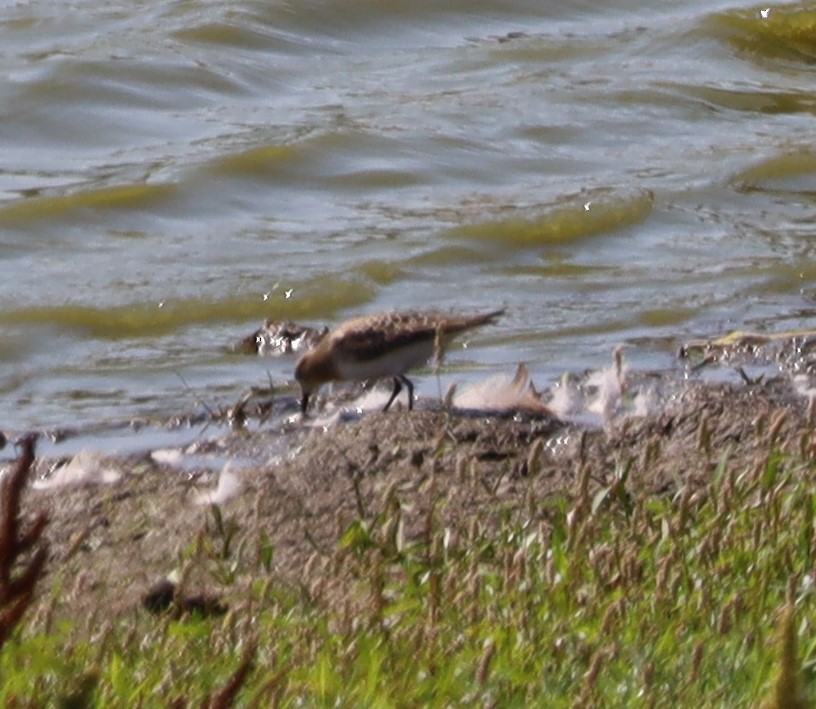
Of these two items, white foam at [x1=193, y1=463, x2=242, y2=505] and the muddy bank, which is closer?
the muddy bank

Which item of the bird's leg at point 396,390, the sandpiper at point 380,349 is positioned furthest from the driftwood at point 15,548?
the bird's leg at point 396,390

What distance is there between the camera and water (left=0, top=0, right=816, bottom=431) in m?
8.63

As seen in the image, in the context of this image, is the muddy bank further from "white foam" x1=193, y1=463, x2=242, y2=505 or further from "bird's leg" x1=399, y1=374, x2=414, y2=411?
"bird's leg" x1=399, y1=374, x2=414, y2=411

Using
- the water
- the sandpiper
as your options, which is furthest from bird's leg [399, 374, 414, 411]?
the water

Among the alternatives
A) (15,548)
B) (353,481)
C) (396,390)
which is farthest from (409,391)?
(15,548)

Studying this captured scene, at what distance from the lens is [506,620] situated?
3.76m

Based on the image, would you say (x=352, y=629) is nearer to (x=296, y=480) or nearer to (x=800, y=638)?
(x=800, y=638)

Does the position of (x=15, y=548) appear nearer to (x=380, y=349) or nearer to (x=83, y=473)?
(x=83, y=473)

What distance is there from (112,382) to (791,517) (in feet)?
14.1

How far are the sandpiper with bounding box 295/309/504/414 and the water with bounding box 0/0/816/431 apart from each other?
61 cm

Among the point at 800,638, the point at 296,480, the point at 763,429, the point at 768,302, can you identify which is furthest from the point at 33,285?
the point at 800,638

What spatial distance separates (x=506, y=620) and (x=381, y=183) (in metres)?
7.54

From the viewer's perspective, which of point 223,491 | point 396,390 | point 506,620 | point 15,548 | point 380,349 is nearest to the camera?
point 15,548

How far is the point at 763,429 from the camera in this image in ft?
13.9
